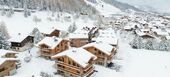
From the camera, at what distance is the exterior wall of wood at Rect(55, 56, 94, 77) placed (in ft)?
165

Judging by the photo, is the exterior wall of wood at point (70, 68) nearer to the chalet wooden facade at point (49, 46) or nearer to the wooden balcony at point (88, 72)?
the wooden balcony at point (88, 72)

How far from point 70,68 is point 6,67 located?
37.4 feet

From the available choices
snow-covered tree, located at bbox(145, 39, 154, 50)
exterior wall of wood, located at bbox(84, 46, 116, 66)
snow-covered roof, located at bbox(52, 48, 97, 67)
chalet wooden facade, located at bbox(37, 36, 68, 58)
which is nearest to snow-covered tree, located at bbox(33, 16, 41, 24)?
snow-covered tree, located at bbox(145, 39, 154, 50)

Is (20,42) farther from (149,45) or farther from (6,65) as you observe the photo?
(149,45)

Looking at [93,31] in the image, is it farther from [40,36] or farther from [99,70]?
[99,70]

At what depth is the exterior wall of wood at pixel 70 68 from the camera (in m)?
50.2

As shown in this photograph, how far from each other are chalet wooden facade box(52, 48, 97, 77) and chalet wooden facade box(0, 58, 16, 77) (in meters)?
8.12

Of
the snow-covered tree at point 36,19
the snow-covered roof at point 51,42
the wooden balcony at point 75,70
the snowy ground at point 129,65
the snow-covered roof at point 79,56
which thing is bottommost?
the snowy ground at point 129,65

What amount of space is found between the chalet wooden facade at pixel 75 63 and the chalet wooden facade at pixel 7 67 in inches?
320

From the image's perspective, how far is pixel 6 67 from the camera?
1939 inches

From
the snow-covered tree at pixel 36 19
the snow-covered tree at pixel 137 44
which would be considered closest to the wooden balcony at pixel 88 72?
the snow-covered tree at pixel 137 44

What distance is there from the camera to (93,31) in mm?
95000

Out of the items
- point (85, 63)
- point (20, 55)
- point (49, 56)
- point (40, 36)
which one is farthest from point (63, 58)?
point (40, 36)

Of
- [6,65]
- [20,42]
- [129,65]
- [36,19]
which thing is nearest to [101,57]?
[129,65]
